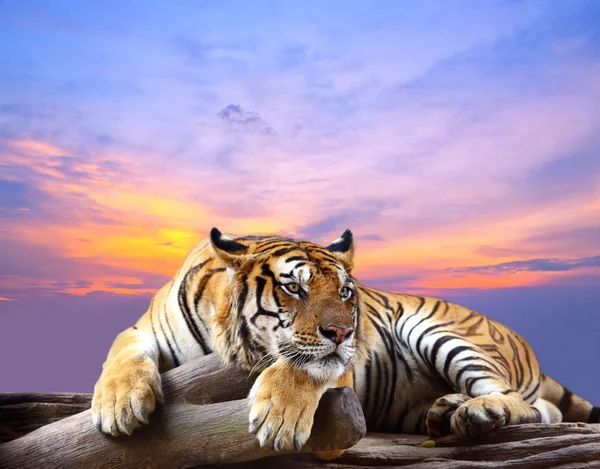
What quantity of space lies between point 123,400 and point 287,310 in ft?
2.19

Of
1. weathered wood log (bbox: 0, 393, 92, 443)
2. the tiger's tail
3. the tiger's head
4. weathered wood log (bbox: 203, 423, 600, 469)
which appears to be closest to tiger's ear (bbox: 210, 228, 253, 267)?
the tiger's head

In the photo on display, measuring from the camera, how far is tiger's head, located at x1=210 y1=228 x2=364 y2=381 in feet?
7.41

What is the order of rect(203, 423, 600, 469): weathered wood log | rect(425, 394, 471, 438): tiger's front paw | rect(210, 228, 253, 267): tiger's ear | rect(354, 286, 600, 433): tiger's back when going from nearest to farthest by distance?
rect(210, 228, 253, 267): tiger's ear → rect(203, 423, 600, 469): weathered wood log → rect(425, 394, 471, 438): tiger's front paw → rect(354, 286, 600, 433): tiger's back

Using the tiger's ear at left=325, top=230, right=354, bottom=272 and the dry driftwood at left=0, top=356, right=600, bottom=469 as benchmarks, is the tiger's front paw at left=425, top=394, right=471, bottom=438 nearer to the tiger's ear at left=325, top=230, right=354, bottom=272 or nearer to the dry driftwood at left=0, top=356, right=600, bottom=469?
the dry driftwood at left=0, top=356, right=600, bottom=469

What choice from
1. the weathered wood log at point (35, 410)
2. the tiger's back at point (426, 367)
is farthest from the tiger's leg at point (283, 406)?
the weathered wood log at point (35, 410)

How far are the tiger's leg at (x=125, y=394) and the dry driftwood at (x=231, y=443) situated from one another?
14 centimetres

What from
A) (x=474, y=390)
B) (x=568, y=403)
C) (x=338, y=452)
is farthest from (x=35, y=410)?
(x=568, y=403)

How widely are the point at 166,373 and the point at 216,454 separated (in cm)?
43

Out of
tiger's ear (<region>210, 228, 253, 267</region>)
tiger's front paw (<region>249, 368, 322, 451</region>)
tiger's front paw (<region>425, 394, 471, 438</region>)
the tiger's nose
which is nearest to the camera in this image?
tiger's front paw (<region>249, 368, 322, 451</region>)

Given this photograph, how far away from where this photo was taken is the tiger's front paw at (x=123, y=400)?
231cm

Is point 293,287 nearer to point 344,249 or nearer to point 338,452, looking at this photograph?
point 344,249

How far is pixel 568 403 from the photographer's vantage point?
11.8 ft

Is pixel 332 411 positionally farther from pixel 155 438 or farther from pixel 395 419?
pixel 395 419

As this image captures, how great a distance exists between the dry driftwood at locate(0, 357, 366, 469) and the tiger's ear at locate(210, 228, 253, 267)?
423 millimetres
